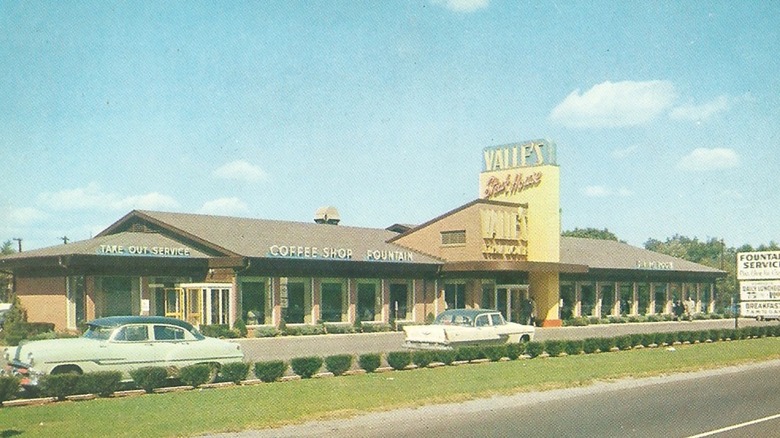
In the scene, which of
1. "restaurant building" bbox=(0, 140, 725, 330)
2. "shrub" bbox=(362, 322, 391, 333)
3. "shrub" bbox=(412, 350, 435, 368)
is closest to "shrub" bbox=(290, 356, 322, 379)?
"shrub" bbox=(412, 350, 435, 368)

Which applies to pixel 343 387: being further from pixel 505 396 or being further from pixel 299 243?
pixel 299 243

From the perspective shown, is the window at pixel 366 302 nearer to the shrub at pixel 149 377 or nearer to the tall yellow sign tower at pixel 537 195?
the tall yellow sign tower at pixel 537 195

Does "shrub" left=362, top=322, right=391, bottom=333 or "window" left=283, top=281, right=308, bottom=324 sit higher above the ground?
"window" left=283, top=281, right=308, bottom=324

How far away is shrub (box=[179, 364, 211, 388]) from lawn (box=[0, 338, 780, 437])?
0.66 meters

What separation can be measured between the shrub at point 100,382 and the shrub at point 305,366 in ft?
15.3

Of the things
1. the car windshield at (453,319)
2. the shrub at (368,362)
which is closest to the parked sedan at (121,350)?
the shrub at (368,362)

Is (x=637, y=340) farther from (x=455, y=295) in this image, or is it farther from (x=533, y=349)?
(x=455, y=295)

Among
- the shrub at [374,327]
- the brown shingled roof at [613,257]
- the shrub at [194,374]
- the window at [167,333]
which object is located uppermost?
the brown shingled roof at [613,257]

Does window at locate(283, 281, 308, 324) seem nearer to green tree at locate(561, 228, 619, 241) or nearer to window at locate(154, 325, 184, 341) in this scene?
window at locate(154, 325, 184, 341)

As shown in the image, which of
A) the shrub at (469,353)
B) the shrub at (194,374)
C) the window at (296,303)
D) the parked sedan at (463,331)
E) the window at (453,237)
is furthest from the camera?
the window at (453,237)

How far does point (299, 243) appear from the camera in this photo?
147 feet

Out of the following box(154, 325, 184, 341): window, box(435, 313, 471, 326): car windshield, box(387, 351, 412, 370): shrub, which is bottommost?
box(387, 351, 412, 370): shrub

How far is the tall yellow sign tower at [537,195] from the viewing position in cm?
5003

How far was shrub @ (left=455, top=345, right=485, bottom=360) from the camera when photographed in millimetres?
24812
